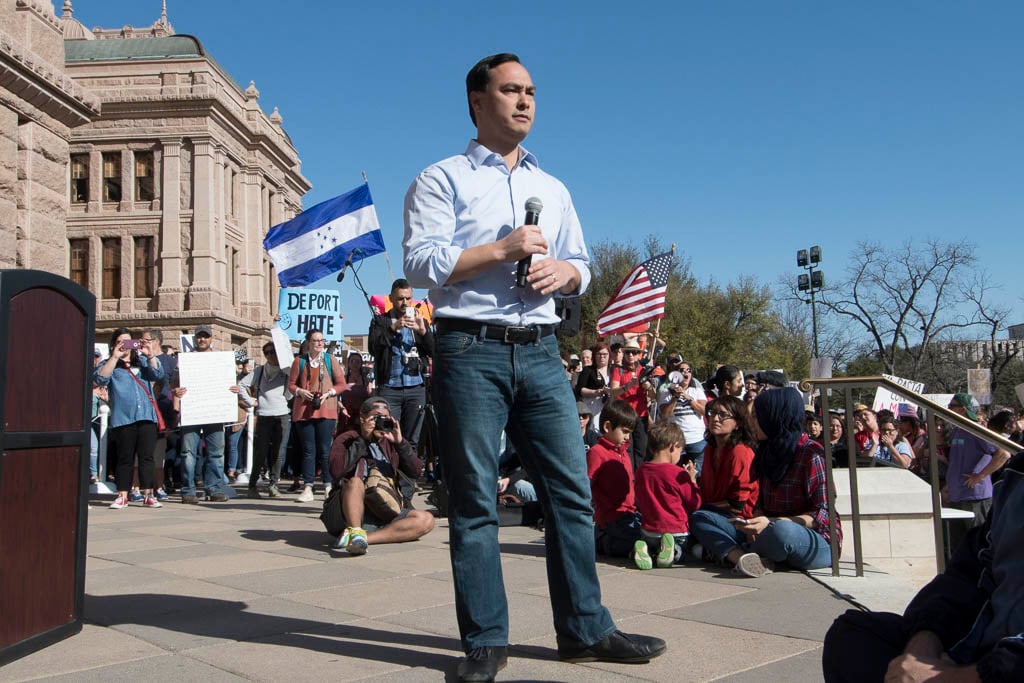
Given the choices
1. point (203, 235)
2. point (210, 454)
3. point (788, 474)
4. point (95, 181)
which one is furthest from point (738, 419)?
point (95, 181)

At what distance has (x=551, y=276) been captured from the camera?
339 centimetres

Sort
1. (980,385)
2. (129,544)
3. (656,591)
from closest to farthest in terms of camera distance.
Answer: (656,591) < (129,544) < (980,385)

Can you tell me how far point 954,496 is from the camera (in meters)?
9.00

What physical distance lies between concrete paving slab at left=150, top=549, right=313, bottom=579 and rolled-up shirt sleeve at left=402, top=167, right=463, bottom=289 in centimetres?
309

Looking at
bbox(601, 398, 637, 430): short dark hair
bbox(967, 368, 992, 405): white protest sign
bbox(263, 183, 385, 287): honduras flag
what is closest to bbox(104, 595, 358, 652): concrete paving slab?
bbox(601, 398, 637, 430): short dark hair

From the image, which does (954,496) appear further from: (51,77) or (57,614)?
(51,77)

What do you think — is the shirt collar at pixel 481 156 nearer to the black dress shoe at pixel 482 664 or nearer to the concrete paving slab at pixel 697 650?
the black dress shoe at pixel 482 664

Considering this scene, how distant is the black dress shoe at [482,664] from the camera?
315cm

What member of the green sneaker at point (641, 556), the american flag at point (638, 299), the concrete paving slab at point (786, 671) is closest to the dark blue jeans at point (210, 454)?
the american flag at point (638, 299)

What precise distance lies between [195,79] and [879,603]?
48593mm

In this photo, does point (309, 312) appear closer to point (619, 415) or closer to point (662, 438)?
point (619, 415)

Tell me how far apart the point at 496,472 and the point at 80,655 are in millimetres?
1742

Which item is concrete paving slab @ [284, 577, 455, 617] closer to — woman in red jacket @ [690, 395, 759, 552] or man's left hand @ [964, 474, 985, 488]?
woman in red jacket @ [690, 395, 759, 552]

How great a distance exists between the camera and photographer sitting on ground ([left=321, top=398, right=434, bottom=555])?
6.84 metres
